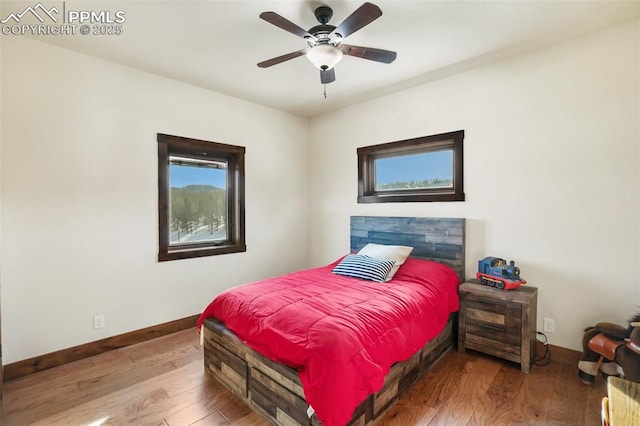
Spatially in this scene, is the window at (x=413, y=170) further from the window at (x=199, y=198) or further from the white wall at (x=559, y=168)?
the window at (x=199, y=198)

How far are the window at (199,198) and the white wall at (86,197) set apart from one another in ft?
0.31

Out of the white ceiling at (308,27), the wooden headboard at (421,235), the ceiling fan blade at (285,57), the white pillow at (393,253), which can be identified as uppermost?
the white ceiling at (308,27)

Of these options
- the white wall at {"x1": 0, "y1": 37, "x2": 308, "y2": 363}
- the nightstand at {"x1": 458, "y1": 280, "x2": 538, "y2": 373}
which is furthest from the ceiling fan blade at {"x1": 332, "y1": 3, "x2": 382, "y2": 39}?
the nightstand at {"x1": 458, "y1": 280, "x2": 538, "y2": 373}

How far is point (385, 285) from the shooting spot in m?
2.50

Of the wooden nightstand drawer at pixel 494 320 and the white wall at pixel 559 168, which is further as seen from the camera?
the wooden nightstand drawer at pixel 494 320

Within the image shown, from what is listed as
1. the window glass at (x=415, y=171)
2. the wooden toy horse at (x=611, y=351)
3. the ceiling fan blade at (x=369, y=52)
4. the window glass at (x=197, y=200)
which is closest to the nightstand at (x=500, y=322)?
the wooden toy horse at (x=611, y=351)

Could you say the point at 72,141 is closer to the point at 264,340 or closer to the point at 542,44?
the point at 264,340

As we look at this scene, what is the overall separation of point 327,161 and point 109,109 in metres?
2.52

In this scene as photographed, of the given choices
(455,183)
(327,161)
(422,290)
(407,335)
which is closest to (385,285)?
(422,290)

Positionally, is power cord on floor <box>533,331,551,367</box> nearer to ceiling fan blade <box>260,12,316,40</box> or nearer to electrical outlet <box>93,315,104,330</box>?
ceiling fan blade <box>260,12,316,40</box>

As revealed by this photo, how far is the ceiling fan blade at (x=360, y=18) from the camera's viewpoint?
161cm

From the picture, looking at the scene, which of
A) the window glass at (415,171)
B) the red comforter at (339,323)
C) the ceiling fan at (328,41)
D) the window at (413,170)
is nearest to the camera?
the red comforter at (339,323)

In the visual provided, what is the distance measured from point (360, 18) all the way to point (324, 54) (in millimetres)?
337

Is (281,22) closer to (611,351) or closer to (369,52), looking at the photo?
(369,52)
